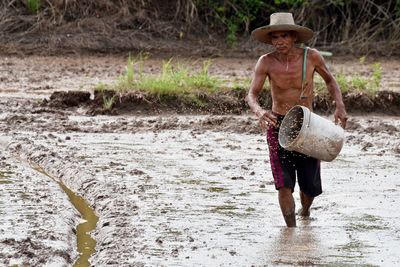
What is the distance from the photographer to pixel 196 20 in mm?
17734

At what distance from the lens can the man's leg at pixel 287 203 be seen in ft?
22.1

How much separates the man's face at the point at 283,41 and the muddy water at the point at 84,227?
1673 mm

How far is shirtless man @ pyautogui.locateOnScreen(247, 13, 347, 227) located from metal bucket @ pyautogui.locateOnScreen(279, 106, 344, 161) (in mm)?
108

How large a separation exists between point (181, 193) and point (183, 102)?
4.55 m

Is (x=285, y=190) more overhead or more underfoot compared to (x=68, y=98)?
more overhead

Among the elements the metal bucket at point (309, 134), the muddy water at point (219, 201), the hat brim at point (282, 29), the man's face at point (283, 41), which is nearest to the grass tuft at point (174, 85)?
the muddy water at point (219, 201)

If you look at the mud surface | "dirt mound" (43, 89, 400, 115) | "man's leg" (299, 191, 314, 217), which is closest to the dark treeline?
"dirt mound" (43, 89, 400, 115)

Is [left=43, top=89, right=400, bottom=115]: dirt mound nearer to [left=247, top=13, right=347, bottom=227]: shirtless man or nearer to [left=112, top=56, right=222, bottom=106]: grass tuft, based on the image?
[left=112, top=56, right=222, bottom=106]: grass tuft

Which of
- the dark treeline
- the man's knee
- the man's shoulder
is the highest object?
the man's shoulder

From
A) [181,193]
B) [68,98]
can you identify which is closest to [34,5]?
[68,98]

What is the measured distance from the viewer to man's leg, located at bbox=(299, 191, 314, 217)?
7.08 metres

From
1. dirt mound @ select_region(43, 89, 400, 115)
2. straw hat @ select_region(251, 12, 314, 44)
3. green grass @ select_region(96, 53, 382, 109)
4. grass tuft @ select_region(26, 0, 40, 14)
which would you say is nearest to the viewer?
straw hat @ select_region(251, 12, 314, 44)

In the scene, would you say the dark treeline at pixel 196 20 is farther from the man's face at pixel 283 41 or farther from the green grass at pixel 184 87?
the man's face at pixel 283 41

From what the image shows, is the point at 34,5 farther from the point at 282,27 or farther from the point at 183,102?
the point at 282,27
